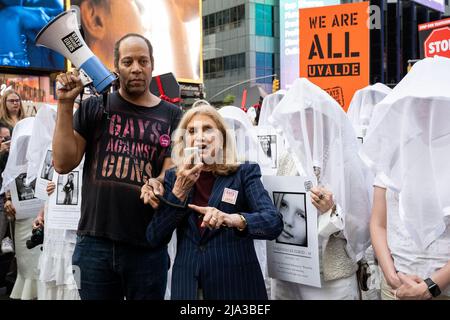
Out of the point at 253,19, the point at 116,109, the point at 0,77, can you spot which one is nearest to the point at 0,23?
the point at 0,77

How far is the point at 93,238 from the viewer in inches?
91.3

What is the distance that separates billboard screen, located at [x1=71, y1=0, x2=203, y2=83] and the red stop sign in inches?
544

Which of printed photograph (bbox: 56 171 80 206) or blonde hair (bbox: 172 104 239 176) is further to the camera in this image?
printed photograph (bbox: 56 171 80 206)

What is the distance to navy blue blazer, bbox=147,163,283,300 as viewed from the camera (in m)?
2.01

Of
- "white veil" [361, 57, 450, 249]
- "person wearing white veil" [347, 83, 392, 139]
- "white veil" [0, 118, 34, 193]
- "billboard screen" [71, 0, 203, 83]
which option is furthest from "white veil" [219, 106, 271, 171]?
"billboard screen" [71, 0, 203, 83]

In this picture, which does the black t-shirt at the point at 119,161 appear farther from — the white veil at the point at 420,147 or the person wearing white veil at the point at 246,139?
the white veil at the point at 420,147

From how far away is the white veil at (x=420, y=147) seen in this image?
197 cm

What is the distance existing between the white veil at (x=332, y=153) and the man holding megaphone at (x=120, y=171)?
683 mm

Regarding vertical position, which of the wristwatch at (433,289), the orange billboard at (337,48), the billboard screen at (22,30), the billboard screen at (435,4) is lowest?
the wristwatch at (433,289)

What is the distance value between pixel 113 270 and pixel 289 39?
38890 mm

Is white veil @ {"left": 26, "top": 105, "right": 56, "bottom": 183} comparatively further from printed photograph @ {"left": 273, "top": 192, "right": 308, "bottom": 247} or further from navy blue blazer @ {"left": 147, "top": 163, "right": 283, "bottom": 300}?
printed photograph @ {"left": 273, "top": 192, "right": 308, "bottom": 247}

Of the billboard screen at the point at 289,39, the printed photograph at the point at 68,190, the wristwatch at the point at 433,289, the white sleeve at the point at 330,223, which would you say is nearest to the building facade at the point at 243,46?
the billboard screen at the point at 289,39
